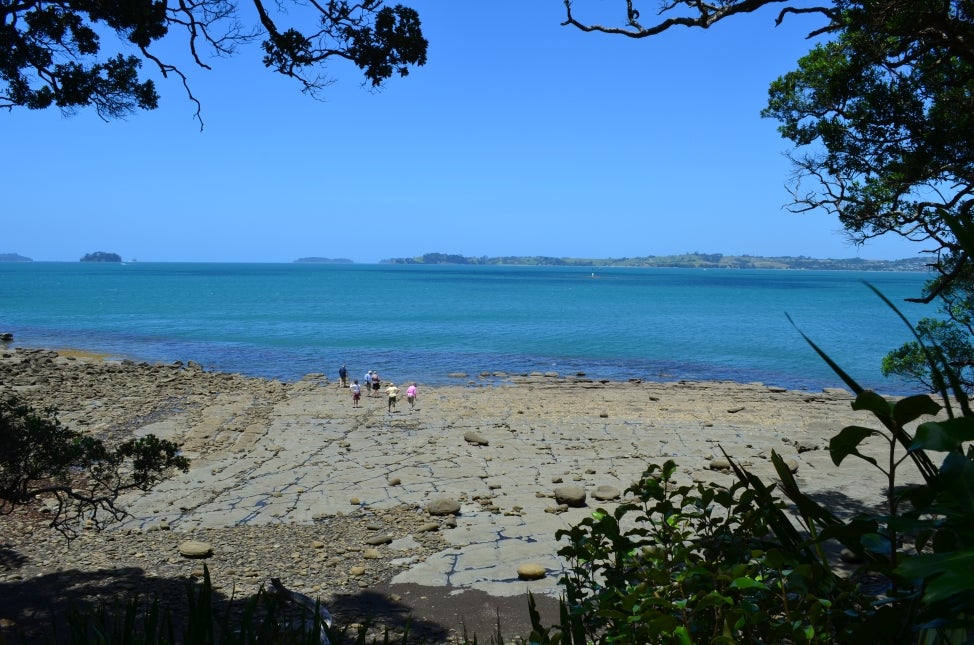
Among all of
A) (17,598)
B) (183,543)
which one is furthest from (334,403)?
(17,598)

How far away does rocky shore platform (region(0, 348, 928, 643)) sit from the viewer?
7.21 meters

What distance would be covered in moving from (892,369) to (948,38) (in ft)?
16.3

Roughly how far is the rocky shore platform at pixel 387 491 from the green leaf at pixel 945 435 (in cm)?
175

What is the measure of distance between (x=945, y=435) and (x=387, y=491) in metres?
10.2

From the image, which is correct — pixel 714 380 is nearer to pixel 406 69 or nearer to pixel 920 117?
pixel 920 117

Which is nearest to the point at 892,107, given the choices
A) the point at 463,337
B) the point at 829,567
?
the point at 829,567

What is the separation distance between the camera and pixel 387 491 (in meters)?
10.8

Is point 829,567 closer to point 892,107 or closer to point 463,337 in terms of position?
point 892,107

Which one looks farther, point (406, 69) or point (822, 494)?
point (822, 494)

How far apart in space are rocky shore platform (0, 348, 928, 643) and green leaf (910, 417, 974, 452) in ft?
5.76

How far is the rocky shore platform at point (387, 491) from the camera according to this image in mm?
7211

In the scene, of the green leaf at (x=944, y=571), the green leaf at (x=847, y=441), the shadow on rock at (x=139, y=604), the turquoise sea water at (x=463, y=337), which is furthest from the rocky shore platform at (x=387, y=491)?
the turquoise sea water at (x=463, y=337)

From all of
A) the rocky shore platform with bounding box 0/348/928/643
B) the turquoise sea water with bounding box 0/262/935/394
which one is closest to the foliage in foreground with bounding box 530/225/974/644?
the rocky shore platform with bounding box 0/348/928/643

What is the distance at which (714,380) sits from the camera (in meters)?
26.9
